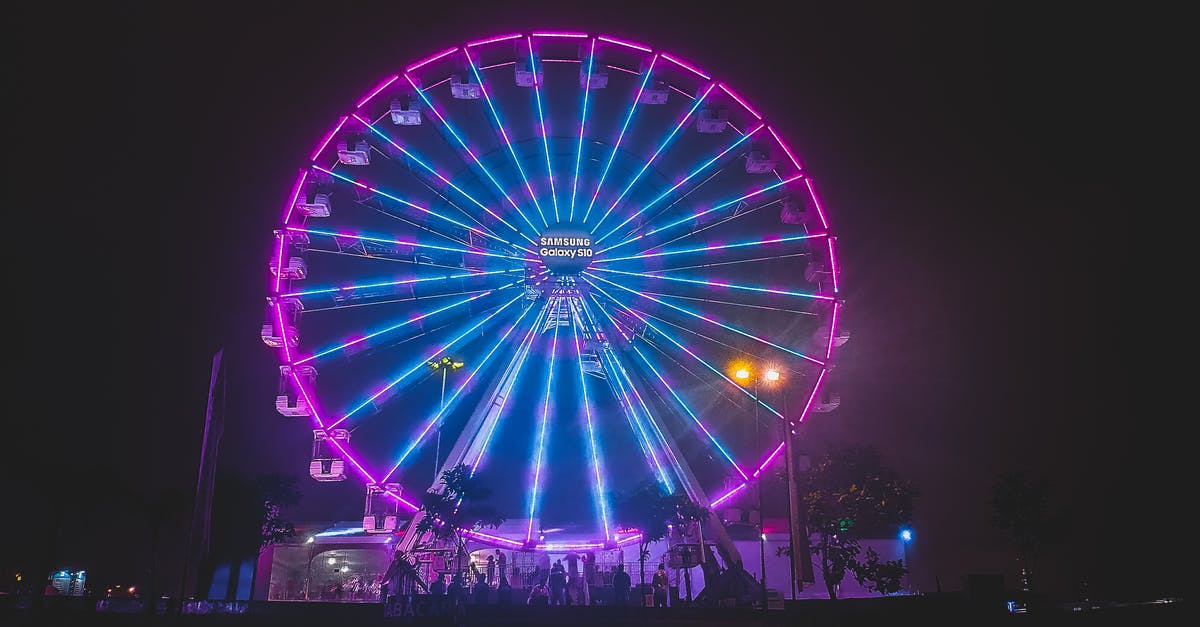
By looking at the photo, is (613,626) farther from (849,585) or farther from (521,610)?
(849,585)

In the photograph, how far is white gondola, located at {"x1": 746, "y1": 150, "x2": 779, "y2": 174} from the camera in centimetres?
2741

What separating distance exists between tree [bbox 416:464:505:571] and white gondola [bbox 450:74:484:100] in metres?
11.8

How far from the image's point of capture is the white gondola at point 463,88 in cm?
2648

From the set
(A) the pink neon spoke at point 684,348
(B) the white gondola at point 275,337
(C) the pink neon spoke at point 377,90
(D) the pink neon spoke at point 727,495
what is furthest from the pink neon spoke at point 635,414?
(B) the white gondola at point 275,337

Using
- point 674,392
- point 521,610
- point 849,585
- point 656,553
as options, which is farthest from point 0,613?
point 849,585

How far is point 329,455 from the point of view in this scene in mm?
25578

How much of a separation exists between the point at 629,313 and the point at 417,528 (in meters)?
9.89

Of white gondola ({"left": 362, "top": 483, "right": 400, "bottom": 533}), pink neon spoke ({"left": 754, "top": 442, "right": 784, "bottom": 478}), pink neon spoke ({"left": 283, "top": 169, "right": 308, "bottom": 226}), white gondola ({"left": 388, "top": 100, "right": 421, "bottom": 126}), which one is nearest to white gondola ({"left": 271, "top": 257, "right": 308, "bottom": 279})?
pink neon spoke ({"left": 283, "top": 169, "right": 308, "bottom": 226})

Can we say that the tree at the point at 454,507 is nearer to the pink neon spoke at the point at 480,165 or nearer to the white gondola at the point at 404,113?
the pink neon spoke at the point at 480,165

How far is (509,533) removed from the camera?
3525 centimetres

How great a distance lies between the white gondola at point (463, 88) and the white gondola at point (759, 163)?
28.7 feet

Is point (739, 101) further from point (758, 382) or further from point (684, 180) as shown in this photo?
point (758, 382)

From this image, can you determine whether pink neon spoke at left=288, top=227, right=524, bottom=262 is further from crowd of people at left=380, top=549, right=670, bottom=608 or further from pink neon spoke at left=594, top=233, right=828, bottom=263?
crowd of people at left=380, top=549, right=670, bottom=608

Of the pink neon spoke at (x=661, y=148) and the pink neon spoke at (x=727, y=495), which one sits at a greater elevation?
the pink neon spoke at (x=661, y=148)
